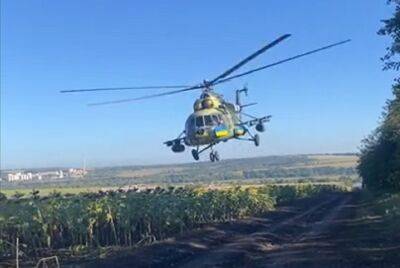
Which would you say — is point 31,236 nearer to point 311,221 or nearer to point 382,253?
point 382,253

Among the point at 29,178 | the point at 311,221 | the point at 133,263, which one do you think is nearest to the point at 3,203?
the point at 133,263

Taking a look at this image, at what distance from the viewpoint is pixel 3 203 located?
3650cm

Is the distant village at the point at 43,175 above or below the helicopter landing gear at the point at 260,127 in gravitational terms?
above

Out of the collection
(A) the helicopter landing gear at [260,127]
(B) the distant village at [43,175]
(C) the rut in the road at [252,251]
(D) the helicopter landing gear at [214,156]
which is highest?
(B) the distant village at [43,175]

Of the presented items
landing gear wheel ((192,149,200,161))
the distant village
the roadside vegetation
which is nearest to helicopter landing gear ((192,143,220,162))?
landing gear wheel ((192,149,200,161))

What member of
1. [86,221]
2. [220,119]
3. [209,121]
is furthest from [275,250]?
[86,221]

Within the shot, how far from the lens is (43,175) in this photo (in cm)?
15162

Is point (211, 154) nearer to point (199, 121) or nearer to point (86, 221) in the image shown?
point (199, 121)

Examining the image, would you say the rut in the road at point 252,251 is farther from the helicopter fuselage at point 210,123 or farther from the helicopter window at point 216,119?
the helicopter window at point 216,119

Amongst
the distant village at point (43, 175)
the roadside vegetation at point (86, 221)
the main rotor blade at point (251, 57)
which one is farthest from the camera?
the distant village at point (43, 175)

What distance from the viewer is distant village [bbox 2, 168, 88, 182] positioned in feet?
403

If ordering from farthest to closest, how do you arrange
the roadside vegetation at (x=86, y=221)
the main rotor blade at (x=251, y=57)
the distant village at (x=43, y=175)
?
the distant village at (x=43, y=175), the roadside vegetation at (x=86, y=221), the main rotor blade at (x=251, y=57)

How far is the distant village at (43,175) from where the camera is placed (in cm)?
12294

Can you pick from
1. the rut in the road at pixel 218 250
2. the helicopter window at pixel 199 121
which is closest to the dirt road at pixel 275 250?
the rut in the road at pixel 218 250
